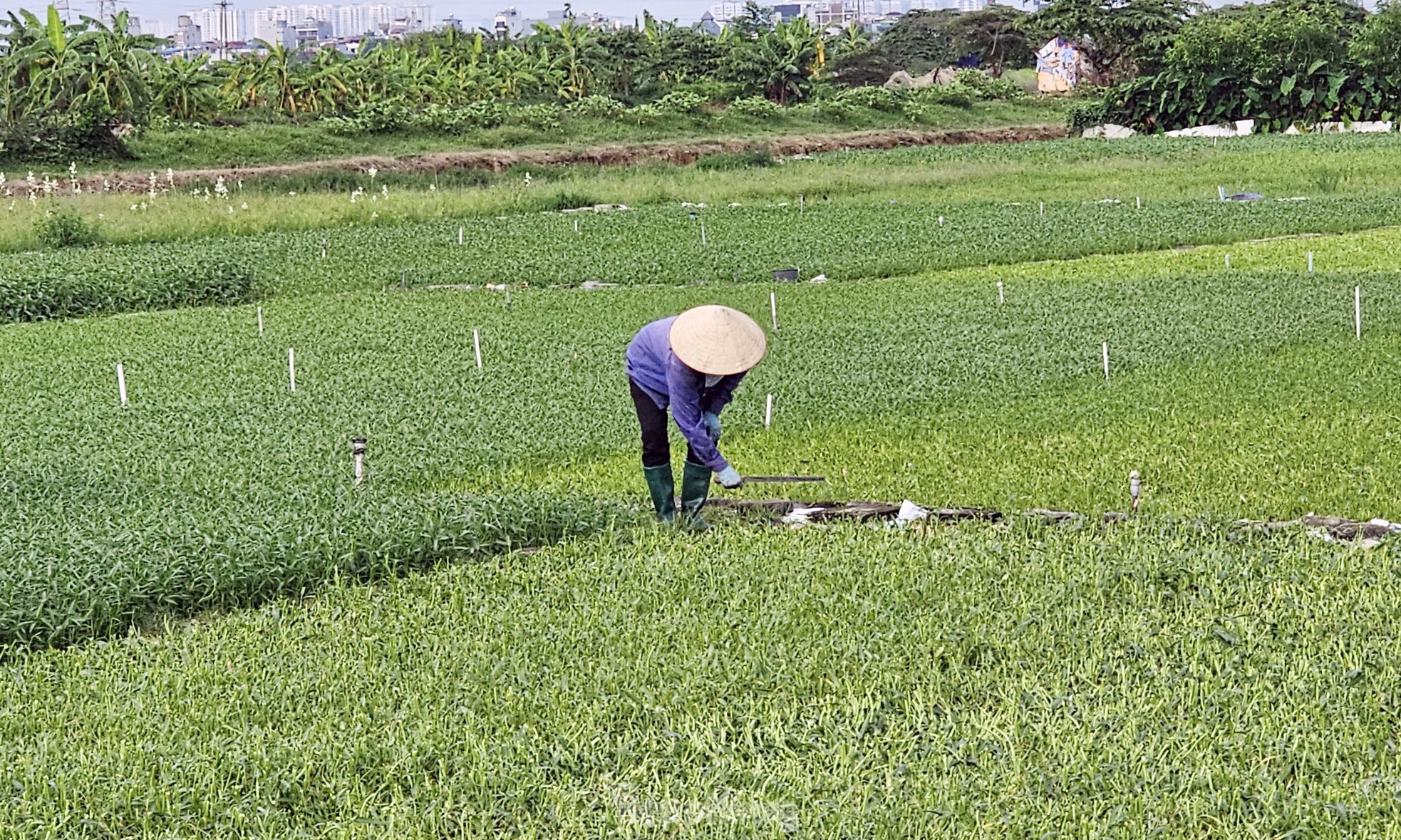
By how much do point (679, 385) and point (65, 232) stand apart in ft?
68.8

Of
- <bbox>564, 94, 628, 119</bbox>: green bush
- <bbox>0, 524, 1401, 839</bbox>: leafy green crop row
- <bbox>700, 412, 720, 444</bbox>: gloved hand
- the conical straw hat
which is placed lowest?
<bbox>0, 524, 1401, 839</bbox>: leafy green crop row

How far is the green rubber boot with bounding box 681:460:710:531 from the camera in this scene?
9.88 m

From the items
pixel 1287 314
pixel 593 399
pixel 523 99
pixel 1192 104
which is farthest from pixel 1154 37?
pixel 593 399

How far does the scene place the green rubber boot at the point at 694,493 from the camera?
9883mm

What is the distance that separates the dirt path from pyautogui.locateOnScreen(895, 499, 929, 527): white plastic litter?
95.1ft

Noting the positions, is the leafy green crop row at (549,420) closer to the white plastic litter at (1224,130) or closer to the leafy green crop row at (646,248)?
the leafy green crop row at (646,248)

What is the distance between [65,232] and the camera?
2719 centimetres

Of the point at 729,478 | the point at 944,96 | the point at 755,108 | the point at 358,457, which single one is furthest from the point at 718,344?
the point at 944,96

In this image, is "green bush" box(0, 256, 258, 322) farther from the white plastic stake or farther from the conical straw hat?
the conical straw hat

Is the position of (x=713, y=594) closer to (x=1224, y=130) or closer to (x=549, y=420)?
(x=549, y=420)

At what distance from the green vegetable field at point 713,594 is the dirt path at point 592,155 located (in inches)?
831

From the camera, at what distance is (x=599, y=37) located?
64.1 meters

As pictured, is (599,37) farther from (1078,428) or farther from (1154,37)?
(1078,428)

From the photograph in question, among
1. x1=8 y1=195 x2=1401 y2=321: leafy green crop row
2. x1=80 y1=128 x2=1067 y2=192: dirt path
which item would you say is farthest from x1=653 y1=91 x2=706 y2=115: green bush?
x1=8 y1=195 x2=1401 y2=321: leafy green crop row
